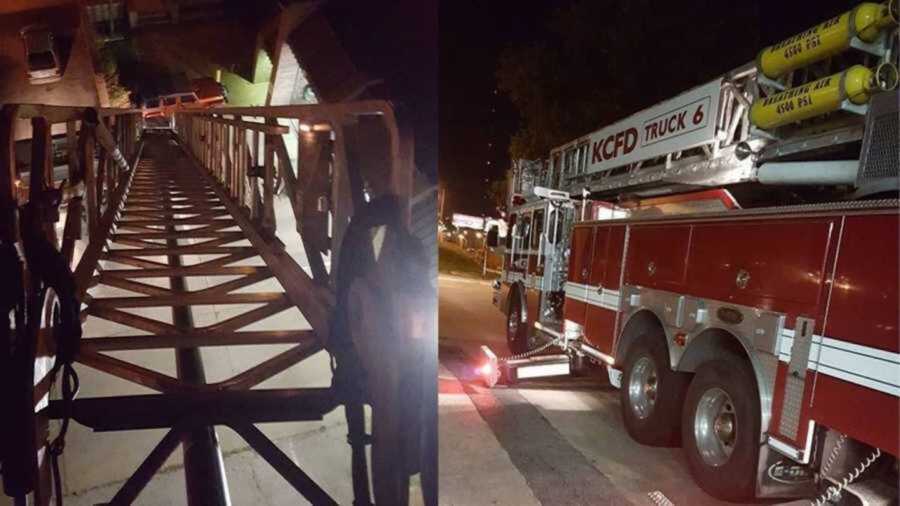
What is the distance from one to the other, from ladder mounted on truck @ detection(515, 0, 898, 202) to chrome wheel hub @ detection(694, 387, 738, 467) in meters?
1.62

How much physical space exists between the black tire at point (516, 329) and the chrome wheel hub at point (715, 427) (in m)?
4.36

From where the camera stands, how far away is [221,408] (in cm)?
267

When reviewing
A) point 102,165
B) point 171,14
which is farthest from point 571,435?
point 171,14

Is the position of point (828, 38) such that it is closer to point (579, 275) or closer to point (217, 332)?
point (579, 275)

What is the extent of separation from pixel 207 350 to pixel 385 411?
11.3 feet

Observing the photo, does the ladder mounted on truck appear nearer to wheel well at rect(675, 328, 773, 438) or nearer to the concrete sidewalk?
wheel well at rect(675, 328, 773, 438)

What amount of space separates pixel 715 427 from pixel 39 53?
670 inches

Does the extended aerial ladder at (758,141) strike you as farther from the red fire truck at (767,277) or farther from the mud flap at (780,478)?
the mud flap at (780,478)

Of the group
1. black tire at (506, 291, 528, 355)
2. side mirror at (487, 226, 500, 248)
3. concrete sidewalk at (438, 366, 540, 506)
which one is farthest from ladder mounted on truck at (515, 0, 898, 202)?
side mirror at (487, 226, 500, 248)

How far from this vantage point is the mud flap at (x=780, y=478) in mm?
3875

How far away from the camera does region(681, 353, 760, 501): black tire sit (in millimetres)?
3979

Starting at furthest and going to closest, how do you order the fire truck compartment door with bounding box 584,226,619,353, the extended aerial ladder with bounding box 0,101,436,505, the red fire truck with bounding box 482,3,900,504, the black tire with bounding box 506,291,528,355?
the black tire with bounding box 506,291,528,355, the fire truck compartment door with bounding box 584,226,619,353, the red fire truck with bounding box 482,3,900,504, the extended aerial ladder with bounding box 0,101,436,505

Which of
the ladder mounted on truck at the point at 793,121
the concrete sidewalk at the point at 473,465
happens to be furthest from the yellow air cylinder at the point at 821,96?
the concrete sidewalk at the point at 473,465

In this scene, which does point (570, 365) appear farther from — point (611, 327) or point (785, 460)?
point (785, 460)
